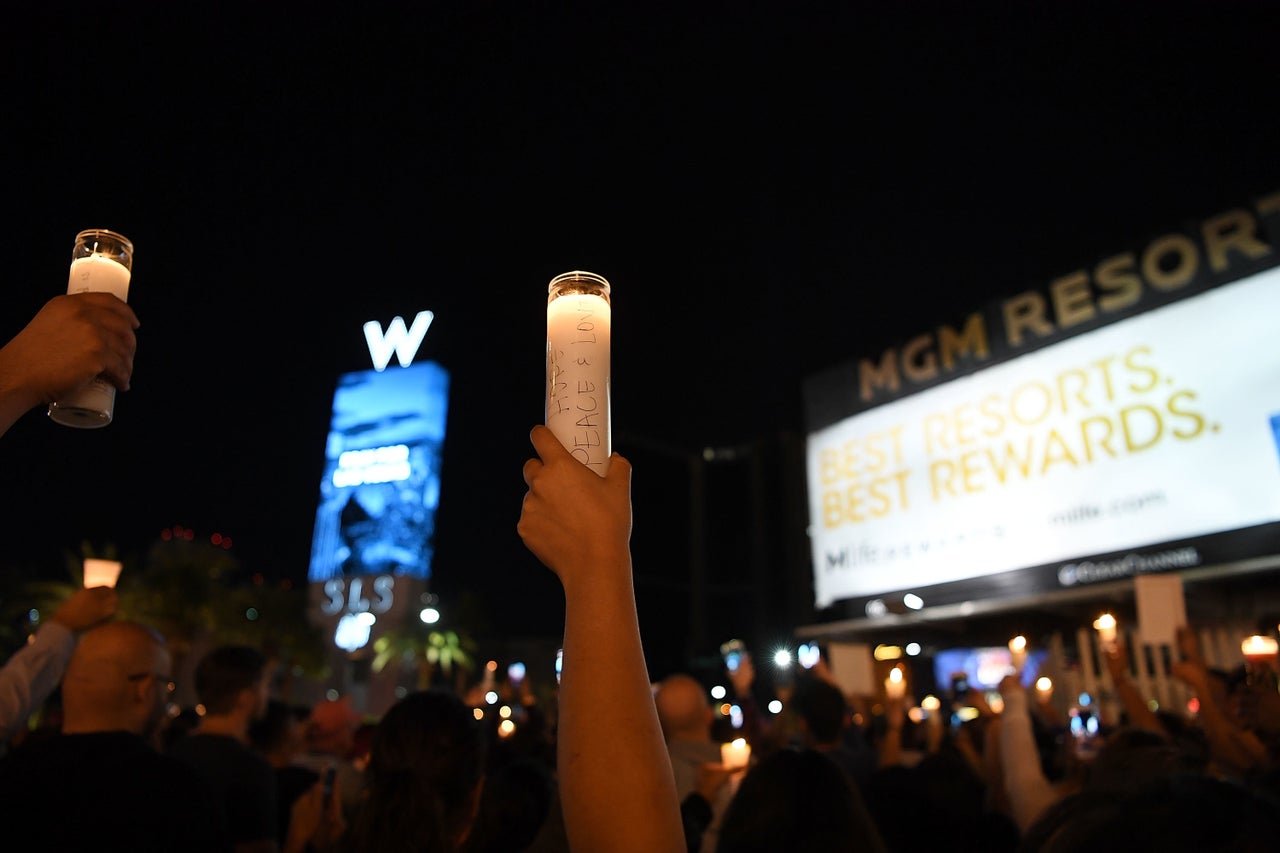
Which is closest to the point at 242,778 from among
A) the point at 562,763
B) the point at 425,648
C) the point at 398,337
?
the point at 562,763

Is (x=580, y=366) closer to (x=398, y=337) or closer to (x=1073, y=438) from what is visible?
Answer: (x=1073, y=438)

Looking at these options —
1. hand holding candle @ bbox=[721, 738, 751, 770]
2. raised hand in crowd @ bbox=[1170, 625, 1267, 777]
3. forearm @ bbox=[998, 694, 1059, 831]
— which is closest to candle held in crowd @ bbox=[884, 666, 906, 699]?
forearm @ bbox=[998, 694, 1059, 831]

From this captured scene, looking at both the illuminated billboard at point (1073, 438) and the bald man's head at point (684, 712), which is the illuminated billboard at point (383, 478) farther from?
the bald man's head at point (684, 712)

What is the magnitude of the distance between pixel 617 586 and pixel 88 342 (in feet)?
4.16

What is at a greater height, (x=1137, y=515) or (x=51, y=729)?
(x=1137, y=515)

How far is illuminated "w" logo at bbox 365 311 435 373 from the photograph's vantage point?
2265 inches

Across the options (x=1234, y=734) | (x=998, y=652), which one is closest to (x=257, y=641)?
(x=998, y=652)

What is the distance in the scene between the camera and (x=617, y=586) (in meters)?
1.40

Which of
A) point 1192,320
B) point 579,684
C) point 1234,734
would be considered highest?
point 1192,320

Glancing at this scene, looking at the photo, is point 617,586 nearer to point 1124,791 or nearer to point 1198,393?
Answer: point 1124,791

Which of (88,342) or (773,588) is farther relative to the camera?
(773,588)

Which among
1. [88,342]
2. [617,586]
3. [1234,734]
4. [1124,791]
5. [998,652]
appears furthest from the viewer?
[998,652]

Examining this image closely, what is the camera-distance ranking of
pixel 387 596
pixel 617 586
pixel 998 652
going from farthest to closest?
pixel 387 596 < pixel 998 652 < pixel 617 586

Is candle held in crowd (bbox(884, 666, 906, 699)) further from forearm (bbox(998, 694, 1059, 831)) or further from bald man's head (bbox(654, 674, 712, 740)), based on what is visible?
bald man's head (bbox(654, 674, 712, 740))
